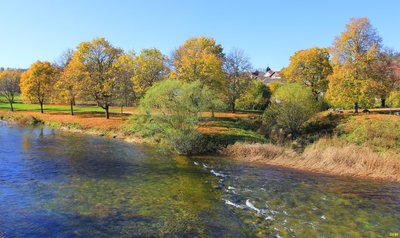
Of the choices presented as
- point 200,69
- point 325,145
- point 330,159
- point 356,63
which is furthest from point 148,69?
→ point 330,159

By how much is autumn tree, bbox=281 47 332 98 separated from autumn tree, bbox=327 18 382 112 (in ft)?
44.8

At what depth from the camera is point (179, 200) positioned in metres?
18.5

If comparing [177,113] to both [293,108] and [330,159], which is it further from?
[330,159]

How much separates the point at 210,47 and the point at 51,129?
1155 inches

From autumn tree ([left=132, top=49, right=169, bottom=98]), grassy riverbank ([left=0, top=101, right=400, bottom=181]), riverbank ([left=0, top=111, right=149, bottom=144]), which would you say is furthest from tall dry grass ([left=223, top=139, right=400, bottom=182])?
autumn tree ([left=132, top=49, right=169, bottom=98])

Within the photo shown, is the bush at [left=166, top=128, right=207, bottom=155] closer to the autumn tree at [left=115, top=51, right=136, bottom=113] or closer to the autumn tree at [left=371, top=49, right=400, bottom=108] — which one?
the autumn tree at [left=115, top=51, right=136, bottom=113]

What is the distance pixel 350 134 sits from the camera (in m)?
37.0

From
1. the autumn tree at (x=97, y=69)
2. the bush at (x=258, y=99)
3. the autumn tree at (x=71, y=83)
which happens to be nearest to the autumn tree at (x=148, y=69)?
the autumn tree at (x=97, y=69)

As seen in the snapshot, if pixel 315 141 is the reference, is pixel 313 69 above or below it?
above

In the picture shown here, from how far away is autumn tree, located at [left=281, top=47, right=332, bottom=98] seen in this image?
2355 inches

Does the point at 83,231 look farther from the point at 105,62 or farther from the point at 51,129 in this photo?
the point at 105,62

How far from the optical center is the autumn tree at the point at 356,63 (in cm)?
4412

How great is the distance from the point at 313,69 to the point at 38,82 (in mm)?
51024

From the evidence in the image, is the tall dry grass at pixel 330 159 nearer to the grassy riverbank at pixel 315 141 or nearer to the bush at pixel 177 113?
the grassy riverbank at pixel 315 141
